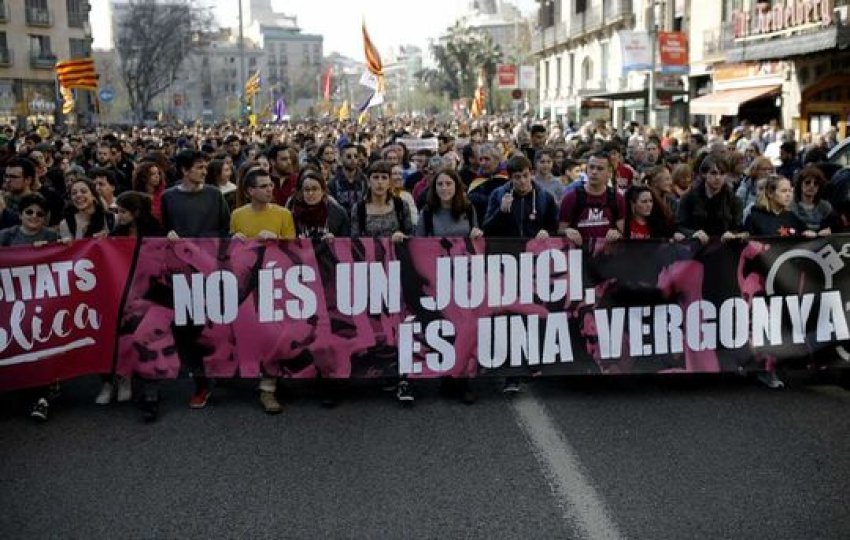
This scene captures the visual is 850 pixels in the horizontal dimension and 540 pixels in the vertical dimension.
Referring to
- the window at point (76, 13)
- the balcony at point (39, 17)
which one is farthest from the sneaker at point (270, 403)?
the window at point (76, 13)

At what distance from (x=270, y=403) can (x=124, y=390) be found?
113 centimetres

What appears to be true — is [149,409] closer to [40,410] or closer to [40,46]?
[40,410]

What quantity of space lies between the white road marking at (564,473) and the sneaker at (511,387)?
0.23ft

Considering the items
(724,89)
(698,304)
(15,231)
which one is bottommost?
(698,304)

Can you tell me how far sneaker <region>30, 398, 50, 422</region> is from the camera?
632cm

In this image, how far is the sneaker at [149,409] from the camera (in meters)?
6.29

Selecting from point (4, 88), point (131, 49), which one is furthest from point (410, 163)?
point (131, 49)

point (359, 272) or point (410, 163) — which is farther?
point (410, 163)

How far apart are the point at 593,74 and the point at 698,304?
4945 centimetres

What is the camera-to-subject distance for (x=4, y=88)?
60.0 metres

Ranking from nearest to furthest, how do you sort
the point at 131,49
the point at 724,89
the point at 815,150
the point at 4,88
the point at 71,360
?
the point at 71,360, the point at 815,150, the point at 724,89, the point at 4,88, the point at 131,49

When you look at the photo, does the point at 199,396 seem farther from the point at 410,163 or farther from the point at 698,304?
the point at 410,163

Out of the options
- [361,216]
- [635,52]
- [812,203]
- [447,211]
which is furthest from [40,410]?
[635,52]

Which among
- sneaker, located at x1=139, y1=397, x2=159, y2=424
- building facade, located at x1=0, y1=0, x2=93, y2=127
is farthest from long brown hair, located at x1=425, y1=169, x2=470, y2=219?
building facade, located at x1=0, y1=0, x2=93, y2=127
